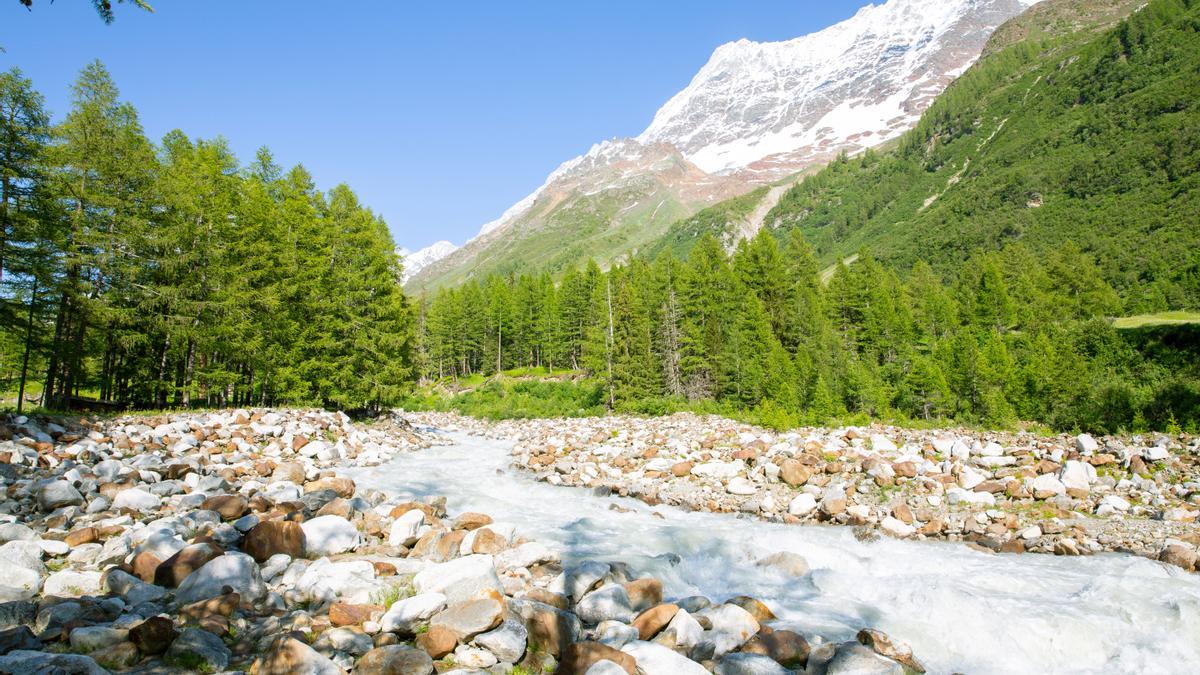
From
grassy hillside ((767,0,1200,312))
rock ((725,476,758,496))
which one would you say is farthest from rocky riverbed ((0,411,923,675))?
grassy hillside ((767,0,1200,312))

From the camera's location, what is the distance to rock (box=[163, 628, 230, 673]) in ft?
13.9

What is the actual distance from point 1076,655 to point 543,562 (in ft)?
21.6

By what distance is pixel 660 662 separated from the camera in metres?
4.69

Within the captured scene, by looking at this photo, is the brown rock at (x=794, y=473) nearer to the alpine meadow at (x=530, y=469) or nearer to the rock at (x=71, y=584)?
the alpine meadow at (x=530, y=469)

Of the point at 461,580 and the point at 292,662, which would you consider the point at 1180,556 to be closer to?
the point at 461,580

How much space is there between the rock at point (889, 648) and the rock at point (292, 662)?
5.31 metres

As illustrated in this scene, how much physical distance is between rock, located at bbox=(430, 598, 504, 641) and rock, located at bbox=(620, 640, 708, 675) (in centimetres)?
138

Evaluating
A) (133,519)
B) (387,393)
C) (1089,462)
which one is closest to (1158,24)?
(1089,462)

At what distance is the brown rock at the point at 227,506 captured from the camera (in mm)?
→ 8930

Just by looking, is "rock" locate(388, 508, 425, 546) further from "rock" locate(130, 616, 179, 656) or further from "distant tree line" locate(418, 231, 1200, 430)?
"distant tree line" locate(418, 231, 1200, 430)

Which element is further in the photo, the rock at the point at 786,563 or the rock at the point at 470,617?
the rock at the point at 786,563

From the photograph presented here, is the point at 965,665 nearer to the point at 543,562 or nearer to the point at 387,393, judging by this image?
the point at 543,562

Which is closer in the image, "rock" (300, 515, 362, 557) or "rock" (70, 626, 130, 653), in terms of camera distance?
"rock" (70, 626, 130, 653)

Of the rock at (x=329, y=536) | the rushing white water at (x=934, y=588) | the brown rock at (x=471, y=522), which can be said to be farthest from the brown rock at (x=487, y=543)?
the rock at (x=329, y=536)
